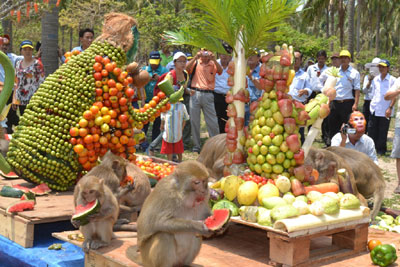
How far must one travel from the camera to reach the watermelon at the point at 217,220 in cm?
348

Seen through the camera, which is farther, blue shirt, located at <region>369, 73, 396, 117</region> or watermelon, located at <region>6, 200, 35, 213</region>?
blue shirt, located at <region>369, 73, 396, 117</region>

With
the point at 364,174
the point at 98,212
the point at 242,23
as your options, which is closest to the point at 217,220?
the point at 98,212

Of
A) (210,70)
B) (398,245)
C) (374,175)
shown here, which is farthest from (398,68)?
(398,245)

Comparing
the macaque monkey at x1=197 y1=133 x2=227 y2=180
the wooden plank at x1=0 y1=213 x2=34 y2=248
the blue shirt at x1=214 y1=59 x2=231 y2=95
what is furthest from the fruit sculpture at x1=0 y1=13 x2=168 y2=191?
the blue shirt at x1=214 y1=59 x2=231 y2=95

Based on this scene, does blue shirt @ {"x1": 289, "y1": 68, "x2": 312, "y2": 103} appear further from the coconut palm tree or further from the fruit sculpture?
the fruit sculpture

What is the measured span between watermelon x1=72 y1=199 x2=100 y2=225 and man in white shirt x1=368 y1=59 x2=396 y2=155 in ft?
30.6

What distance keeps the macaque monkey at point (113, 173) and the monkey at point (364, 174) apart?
3159 millimetres

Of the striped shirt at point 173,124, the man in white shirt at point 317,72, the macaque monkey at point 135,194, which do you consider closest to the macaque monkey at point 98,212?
the macaque monkey at point 135,194

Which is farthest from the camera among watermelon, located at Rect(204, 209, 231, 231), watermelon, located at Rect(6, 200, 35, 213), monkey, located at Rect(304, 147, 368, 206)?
monkey, located at Rect(304, 147, 368, 206)

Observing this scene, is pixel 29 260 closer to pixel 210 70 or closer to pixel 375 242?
pixel 375 242

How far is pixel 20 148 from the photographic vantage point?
18.5ft

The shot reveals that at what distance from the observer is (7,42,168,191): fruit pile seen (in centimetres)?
555

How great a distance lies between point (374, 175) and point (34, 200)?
438cm

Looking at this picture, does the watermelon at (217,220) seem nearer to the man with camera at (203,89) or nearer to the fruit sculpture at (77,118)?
the fruit sculpture at (77,118)
